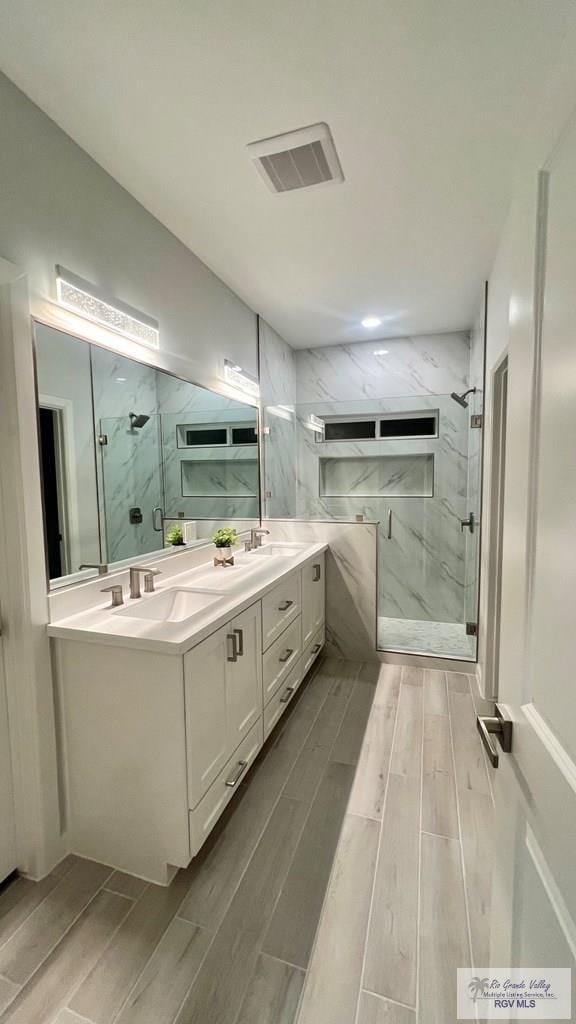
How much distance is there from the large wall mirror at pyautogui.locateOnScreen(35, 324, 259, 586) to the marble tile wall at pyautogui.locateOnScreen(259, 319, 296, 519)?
651mm

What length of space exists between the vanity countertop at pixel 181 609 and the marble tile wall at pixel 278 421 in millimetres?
1001

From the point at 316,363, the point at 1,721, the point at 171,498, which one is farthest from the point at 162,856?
the point at 316,363

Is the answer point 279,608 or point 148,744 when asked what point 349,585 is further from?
point 148,744

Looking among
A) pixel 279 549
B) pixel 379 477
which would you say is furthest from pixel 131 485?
pixel 379 477

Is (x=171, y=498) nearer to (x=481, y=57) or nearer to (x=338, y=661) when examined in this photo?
(x=338, y=661)

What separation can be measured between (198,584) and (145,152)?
1.89 meters

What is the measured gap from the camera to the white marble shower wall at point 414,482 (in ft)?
11.7

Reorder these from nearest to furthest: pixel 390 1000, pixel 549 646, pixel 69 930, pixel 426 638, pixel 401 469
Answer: pixel 549 646 < pixel 390 1000 < pixel 69 930 < pixel 426 638 < pixel 401 469

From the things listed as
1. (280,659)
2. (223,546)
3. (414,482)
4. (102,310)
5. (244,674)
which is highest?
(102,310)

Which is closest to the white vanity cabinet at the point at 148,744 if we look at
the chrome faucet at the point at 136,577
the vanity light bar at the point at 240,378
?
the chrome faucet at the point at 136,577

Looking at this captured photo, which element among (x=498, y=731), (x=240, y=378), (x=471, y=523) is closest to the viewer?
(x=498, y=731)

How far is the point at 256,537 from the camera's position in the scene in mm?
3146

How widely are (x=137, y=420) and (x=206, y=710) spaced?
1.35 m

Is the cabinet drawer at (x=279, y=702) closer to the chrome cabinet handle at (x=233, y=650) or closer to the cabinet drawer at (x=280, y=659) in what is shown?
the cabinet drawer at (x=280, y=659)
